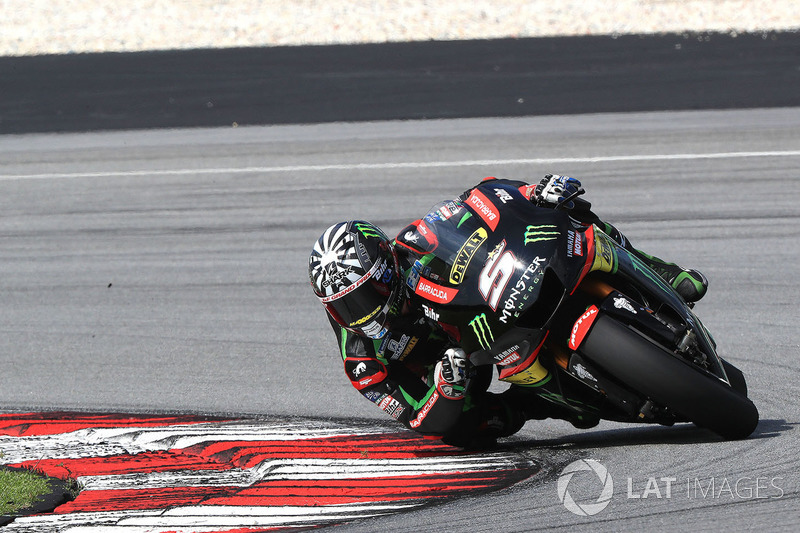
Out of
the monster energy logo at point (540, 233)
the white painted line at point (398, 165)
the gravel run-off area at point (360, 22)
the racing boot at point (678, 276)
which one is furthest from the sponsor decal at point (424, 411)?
the gravel run-off area at point (360, 22)

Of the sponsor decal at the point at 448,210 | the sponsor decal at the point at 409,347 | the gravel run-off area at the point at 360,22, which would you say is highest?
the gravel run-off area at the point at 360,22

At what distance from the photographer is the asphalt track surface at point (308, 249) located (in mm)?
4480

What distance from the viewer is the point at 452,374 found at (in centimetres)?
466

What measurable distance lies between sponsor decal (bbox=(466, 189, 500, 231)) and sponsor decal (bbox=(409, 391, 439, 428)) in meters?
0.91

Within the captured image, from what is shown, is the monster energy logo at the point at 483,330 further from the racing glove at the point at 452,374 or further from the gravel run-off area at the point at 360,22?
the gravel run-off area at the point at 360,22

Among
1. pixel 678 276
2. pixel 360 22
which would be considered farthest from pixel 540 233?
pixel 360 22

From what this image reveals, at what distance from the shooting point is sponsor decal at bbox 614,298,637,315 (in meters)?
4.34

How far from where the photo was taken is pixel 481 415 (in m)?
5.20

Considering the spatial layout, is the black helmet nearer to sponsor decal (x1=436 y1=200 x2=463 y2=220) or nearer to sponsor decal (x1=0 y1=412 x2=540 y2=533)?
sponsor decal (x1=436 y1=200 x2=463 y2=220)

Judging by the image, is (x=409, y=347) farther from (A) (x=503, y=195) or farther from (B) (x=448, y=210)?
(A) (x=503, y=195)

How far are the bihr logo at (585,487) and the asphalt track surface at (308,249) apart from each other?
43mm

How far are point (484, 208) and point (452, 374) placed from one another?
786mm

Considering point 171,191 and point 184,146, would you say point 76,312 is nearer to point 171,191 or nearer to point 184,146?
point 171,191

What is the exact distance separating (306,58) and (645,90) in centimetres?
471
